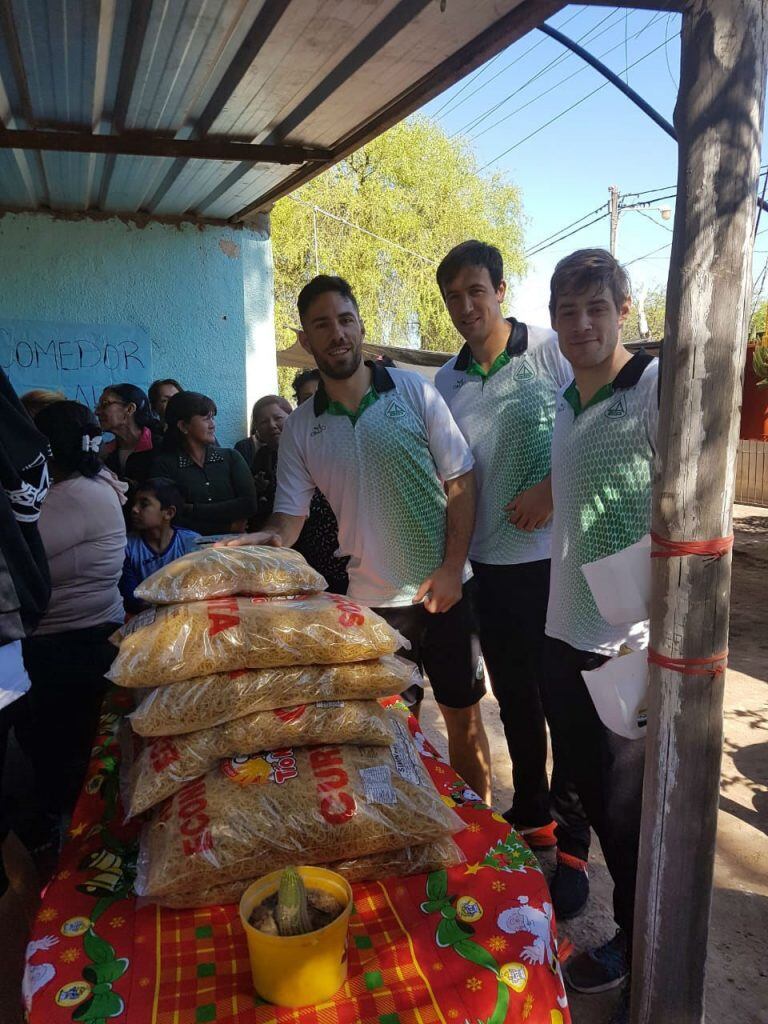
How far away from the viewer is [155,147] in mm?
3900

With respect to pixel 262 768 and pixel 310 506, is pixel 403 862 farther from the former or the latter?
pixel 310 506

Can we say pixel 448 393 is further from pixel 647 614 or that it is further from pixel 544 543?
pixel 647 614

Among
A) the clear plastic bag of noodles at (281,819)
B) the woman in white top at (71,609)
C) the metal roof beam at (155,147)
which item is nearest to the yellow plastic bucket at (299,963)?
the clear plastic bag of noodles at (281,819)

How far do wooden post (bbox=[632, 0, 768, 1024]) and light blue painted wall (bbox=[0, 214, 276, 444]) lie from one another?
4.92m

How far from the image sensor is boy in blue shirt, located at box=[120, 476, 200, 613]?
11.0 feet

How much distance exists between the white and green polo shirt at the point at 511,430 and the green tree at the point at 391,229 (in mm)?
17101

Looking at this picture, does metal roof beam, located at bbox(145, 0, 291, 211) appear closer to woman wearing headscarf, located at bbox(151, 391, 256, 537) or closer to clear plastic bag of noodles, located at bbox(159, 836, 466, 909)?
woman wearing headscarf, located at bbox(151, 391, 256, 537)

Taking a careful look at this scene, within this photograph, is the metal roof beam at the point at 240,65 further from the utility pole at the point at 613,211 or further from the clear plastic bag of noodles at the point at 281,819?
the utility pole at the point at 613,211

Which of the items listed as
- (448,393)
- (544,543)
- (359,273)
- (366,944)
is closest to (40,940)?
(366,944)

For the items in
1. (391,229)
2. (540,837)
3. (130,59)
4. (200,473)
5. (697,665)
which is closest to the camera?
(697,665)

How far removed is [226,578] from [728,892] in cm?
240

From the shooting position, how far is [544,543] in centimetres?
272

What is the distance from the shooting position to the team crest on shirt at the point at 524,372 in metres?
2.73

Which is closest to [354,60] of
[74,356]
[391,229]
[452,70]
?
[452,70]
